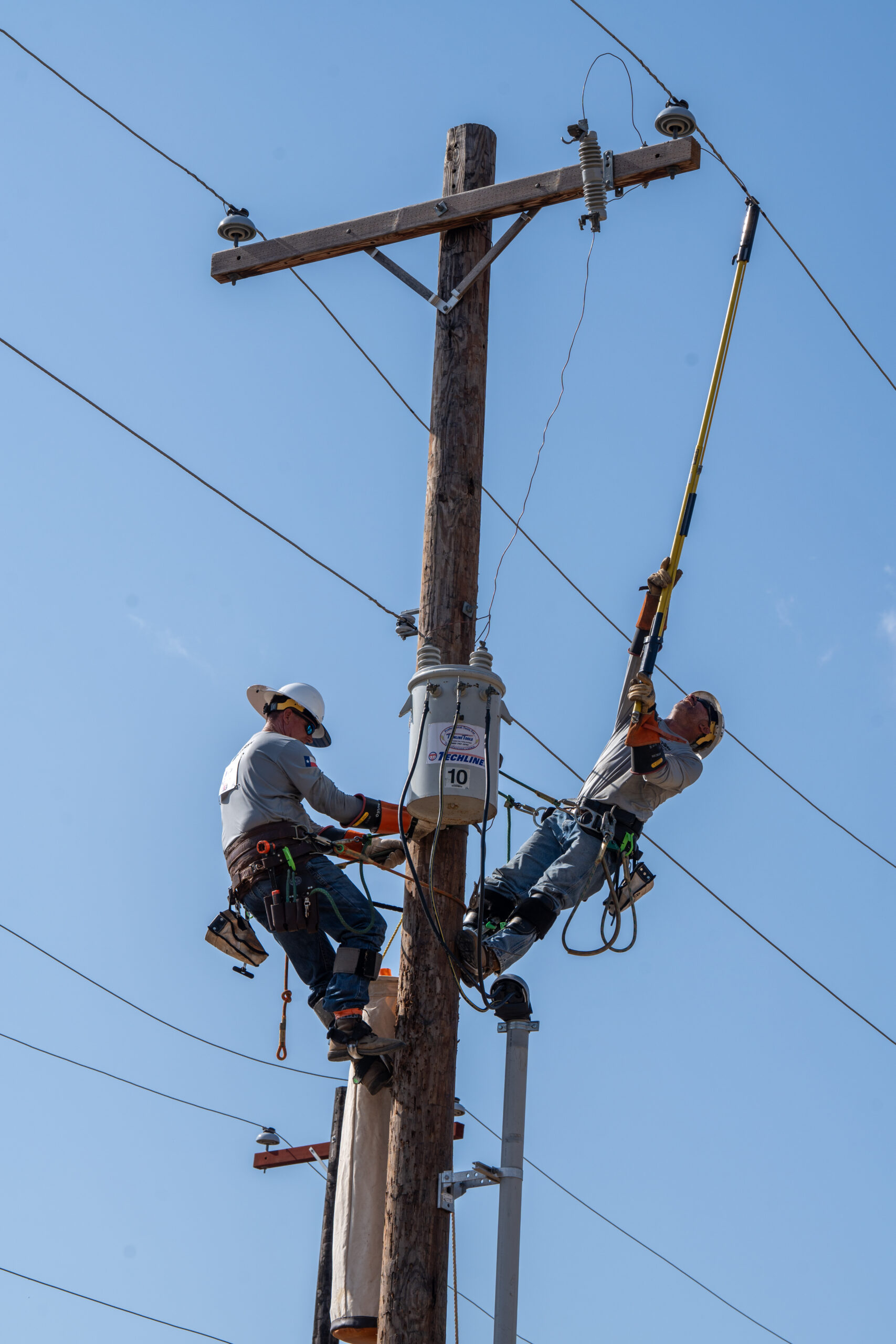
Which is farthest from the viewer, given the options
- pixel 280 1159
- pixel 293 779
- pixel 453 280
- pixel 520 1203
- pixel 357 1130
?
pixel 280 1159

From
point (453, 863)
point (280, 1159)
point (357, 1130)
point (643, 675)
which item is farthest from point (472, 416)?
point (280, 1159)

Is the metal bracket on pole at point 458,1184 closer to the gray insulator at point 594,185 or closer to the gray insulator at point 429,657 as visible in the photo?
the gray insulator at point 429,657

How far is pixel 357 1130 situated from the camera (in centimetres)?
662

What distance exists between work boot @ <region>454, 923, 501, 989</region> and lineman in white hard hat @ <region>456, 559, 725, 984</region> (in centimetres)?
33

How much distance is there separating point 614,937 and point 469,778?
138 centimetres

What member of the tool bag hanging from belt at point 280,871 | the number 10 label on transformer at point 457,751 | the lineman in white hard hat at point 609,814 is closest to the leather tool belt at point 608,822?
the lineman in white hard hat at point 609,814

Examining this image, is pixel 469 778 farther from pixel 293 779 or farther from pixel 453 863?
pixel 293 779

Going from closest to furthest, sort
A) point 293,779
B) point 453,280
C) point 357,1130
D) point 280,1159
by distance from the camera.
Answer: point 357,1130 → point 293,779 → point 453,280 → point 280,1159

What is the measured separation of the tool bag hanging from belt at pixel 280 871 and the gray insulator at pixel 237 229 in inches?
117

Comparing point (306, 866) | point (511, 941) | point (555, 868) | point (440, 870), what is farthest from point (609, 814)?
point (306, 866)

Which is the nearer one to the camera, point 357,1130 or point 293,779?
point 357,1130

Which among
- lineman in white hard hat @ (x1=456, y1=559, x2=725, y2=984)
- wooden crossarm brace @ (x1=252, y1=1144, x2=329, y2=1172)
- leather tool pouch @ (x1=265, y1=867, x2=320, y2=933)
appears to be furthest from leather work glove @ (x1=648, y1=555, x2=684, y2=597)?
wooden crossarm brace @ (x1=252, y1=1144, x2=329, y2=1172)

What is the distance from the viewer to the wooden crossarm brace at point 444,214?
730cm

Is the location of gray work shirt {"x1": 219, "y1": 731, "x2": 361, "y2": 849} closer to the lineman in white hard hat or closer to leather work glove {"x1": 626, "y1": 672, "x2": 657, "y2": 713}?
the lineman in white hard hat
